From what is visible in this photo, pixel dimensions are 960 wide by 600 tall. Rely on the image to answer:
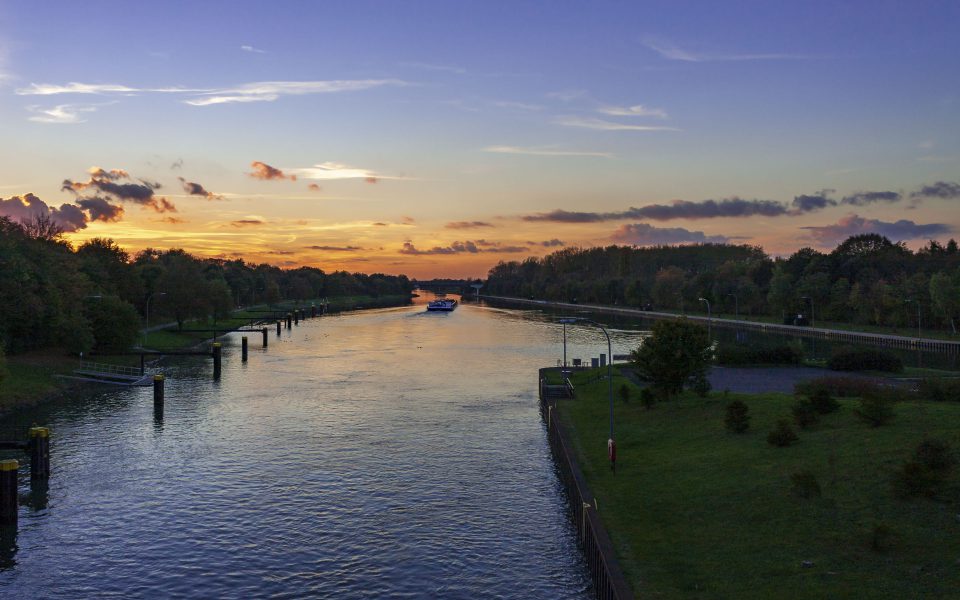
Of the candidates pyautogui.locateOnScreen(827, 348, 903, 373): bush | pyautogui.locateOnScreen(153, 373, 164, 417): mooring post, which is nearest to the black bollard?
pyautogui.locateOnScreen(153, 373, 164, 417): mooring post

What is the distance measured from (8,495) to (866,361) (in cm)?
7531

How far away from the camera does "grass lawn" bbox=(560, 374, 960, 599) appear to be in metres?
23.1

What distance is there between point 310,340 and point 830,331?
105092mm

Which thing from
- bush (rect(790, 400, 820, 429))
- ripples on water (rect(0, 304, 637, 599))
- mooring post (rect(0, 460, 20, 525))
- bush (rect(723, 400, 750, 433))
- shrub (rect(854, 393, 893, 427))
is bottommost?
ripples on water (rect(0, 304, 637, 599))

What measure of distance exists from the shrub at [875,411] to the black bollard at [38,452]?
4601 cm

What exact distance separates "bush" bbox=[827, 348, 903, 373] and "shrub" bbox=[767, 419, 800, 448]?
45.0 metres

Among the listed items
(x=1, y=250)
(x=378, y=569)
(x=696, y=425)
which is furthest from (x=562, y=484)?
(x=1, y=250)

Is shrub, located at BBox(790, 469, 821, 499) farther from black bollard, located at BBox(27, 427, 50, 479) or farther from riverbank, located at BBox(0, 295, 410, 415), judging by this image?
riverbank, located at BBox(0, 295, 410, 415)

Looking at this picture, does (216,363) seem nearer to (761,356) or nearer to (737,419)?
(761,356)

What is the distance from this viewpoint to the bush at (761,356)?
81000mm

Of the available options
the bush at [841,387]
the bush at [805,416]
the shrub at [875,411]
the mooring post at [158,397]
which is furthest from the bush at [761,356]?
the mooring post at [158,397]

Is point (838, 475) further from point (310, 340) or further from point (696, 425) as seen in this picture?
point (310, 340)

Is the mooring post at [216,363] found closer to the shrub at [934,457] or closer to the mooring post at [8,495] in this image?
the mooring post at [8,495]

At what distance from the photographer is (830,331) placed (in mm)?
142750
